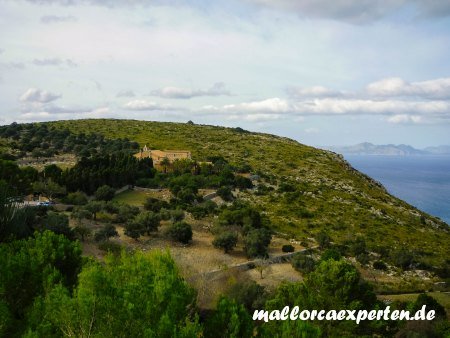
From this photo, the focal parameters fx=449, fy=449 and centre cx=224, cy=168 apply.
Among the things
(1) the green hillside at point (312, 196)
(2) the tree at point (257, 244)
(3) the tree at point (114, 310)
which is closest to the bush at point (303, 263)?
(2) the tree at point (257, 244)

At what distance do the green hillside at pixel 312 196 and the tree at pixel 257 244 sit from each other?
779 centimetres

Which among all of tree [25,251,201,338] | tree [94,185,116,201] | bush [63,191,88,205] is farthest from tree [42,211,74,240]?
tree [25,251,201,338]

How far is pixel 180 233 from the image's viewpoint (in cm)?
→ 3556

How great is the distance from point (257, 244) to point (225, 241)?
2513 millimetres

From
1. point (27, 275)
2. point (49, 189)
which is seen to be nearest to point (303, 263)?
point (27, 275)

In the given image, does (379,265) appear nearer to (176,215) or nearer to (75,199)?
(176,215)

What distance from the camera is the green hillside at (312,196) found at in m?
48.4

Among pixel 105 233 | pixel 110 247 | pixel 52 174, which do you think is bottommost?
pixel 110 247

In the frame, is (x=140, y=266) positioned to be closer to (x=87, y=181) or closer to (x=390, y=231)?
(x=87, y=181)

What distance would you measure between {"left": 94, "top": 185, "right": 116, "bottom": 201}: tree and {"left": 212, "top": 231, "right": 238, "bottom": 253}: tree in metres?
Result: 16.4

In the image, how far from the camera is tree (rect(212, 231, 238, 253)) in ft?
115

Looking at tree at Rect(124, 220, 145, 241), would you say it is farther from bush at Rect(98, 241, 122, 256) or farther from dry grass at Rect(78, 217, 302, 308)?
bush at Rect(98, 241, 122, 256)

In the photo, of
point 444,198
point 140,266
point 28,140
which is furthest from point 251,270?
point 444,198

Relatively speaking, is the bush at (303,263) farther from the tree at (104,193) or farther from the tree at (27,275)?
the tree at (104,193)
